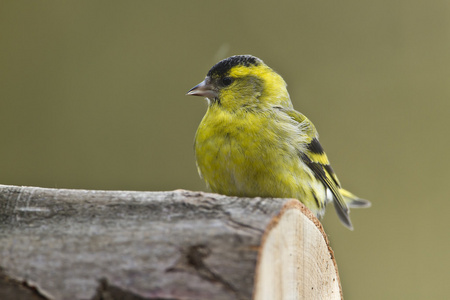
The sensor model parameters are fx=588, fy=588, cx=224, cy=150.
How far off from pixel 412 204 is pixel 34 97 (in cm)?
250

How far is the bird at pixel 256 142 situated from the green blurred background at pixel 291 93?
1.55 meters

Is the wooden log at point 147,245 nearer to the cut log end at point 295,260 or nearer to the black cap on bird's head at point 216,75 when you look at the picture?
the cut log end at point 295,260

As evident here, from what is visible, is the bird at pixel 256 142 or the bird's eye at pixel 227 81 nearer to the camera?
the bird at pixel 256 142

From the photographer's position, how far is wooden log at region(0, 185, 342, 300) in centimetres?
98

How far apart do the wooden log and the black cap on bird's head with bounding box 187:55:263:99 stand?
956mm

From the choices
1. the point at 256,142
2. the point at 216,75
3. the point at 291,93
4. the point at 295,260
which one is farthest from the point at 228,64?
the point at 291,93

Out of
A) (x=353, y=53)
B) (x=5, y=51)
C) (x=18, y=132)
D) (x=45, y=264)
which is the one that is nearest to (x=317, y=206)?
(x=45, y=264)

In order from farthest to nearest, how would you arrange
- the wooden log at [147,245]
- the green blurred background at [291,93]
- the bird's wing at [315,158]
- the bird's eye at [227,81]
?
the green blurred background at [291,93], the bird's eye at [227,81], the bird's wing at [315,158], the wooden log at [147,245]

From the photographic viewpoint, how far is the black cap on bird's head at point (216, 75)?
81.0 inches

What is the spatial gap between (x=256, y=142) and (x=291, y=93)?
1913 mm

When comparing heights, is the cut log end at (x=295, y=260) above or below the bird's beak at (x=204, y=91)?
below

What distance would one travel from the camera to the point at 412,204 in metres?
3.73

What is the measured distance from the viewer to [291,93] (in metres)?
3.66

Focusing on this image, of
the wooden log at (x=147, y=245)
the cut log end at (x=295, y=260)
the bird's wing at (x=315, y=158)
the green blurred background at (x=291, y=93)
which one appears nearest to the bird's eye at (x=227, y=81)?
the bird's wing at (x=315, y=158)
